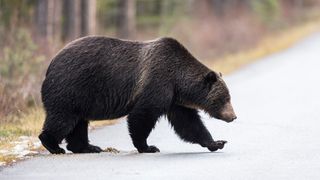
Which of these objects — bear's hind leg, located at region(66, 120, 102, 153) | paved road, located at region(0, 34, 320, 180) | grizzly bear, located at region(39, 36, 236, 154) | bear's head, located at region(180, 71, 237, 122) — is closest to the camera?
paved road, located at region(0, 34, 320, 180)

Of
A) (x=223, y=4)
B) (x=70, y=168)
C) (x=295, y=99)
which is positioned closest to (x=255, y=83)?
(x=295, y=99)

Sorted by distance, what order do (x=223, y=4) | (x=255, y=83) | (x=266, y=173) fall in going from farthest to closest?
(x=223, y=4), (x=255, y=83), (x=266, y=173)

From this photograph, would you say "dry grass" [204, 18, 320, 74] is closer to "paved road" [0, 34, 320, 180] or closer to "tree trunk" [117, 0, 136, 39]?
"tree trunk" [117, 0, 136, 39]

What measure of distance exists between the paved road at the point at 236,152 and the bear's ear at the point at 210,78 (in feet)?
2.73

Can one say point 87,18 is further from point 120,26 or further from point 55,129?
point 55,129

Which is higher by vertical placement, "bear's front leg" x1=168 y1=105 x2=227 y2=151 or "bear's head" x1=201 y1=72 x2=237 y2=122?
"bear's head" x1=201 y1=72 x2=237 y2=122

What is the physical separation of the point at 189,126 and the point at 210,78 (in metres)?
0.65

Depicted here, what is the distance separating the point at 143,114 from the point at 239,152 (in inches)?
48.0

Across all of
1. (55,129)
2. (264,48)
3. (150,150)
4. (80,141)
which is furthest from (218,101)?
(264,48)

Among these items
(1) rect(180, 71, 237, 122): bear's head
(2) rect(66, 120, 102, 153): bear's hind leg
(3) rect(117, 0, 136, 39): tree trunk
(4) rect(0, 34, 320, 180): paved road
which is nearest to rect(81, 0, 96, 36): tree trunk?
(3) rect(117, 0, 136, 39): tree trunk

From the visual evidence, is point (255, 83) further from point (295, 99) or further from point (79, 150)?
point (79, 150)

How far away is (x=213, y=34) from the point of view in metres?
31.4

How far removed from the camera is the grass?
40.0ft

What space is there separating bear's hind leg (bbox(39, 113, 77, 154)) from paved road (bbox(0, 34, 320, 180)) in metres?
0.43
